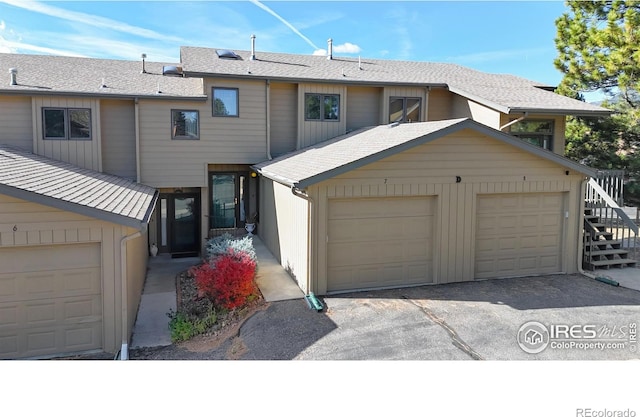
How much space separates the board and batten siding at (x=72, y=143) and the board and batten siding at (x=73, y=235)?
6286mm

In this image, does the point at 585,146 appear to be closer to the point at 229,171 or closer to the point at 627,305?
the point at 627,305

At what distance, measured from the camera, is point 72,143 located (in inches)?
507

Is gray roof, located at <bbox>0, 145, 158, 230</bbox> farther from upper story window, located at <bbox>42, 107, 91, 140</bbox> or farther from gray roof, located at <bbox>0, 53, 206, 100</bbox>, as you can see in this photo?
gray roof, located at <bbox>0, 53, 206, 100</bbox>

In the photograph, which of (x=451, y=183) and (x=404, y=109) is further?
(x=404, y=109)

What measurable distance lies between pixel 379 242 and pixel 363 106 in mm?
6979

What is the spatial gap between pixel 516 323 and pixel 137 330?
7309 mm

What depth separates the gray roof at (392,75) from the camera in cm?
1380

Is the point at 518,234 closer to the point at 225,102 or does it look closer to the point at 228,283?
the point at 228,283

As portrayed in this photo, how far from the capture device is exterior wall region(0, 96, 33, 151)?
1238 cm

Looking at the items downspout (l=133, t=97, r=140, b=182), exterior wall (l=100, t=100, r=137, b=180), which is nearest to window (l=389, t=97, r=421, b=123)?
downspout (l=133, t=97, r=140, b=182)

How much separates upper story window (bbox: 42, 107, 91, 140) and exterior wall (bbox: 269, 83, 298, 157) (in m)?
5.57

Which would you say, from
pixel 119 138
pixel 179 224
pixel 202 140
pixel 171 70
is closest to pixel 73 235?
pixel 119 138

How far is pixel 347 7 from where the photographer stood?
41.0 ft

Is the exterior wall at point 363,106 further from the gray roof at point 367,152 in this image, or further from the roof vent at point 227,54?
the roof vent at point 227,54
